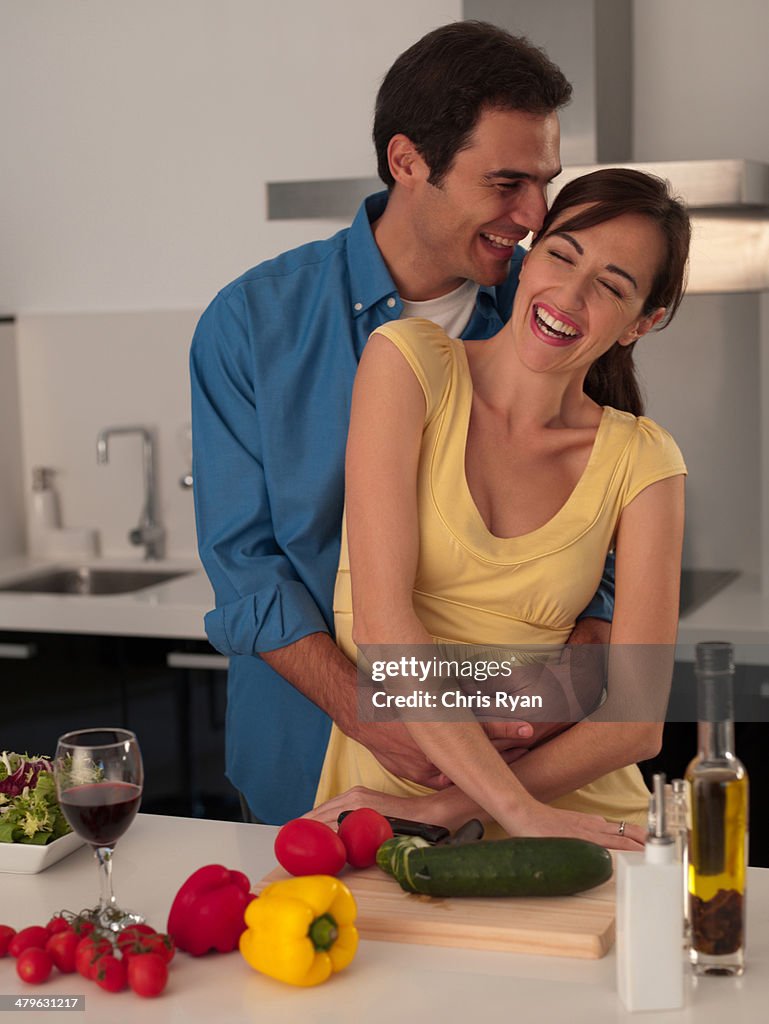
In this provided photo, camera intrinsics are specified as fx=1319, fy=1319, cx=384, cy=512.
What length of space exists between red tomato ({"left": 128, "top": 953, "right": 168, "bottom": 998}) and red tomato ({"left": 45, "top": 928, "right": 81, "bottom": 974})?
0.07m

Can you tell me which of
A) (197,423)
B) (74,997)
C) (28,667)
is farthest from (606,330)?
(28,667)

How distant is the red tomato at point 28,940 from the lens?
3.89 ft

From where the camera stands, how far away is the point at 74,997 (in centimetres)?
114

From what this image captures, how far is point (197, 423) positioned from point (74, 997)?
1038 mm

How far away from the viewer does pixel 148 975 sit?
1.12 meters

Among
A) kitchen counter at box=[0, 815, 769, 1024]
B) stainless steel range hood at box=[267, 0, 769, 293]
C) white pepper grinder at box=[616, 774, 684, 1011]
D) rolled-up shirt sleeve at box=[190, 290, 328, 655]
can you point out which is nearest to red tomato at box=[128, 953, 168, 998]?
kitchen counter at box=[0, 815, 769, 1024]

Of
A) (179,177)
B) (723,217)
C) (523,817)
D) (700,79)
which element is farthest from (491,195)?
(179,177)

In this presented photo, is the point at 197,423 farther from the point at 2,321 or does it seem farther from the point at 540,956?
the point at 2,321

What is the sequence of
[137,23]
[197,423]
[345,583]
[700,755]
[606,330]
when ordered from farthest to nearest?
[137,23], [197,423], [345,583], [606,330], [700,755]

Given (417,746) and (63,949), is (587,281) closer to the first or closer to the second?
(417,746)

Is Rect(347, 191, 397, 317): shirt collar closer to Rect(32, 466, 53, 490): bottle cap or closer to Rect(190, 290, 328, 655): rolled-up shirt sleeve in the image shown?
Rect(190, 290, 328, 655): rolled-up shirt sleeve

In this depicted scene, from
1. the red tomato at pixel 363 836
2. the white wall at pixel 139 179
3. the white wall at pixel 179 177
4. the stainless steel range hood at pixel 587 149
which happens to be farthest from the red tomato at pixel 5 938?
the white wall at pixel 139 179

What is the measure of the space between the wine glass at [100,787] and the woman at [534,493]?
1.45ft

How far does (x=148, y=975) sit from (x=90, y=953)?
0.06 m
